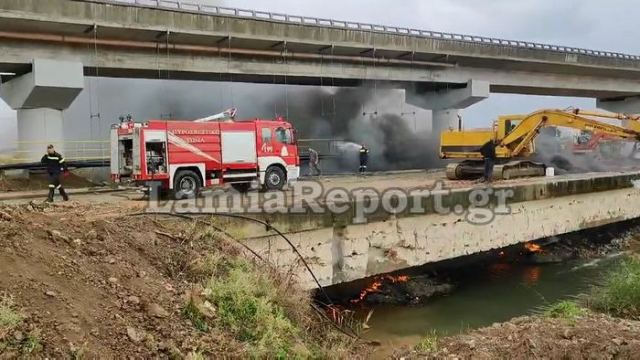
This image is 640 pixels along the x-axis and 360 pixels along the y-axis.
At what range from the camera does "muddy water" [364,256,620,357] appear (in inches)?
404

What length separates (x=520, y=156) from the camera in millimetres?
18078

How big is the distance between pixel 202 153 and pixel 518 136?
413 inches

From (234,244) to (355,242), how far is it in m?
2.89

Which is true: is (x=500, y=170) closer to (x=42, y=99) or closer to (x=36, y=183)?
(x=36, y=183)

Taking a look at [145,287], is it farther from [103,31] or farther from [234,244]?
[103,31]

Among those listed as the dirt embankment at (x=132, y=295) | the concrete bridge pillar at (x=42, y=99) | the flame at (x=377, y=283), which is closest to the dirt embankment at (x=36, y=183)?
the concrete bridge pillar at (x=42, y=99)

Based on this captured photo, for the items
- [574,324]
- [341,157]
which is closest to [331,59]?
[341,157]

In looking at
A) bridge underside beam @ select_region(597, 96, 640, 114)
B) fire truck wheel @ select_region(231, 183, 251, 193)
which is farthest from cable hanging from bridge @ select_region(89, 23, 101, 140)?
bridge underside beam @ select_region(597, 96, 640, 114)

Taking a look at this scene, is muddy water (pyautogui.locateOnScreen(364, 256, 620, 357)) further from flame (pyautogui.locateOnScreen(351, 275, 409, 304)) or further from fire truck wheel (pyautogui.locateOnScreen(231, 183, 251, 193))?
fire truck wheel (pyautogui.locateOnScreen(231, 183, 251, 193))

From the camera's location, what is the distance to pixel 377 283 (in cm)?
1247

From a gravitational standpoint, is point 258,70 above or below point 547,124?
above

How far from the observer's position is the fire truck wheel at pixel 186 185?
13211 mm
